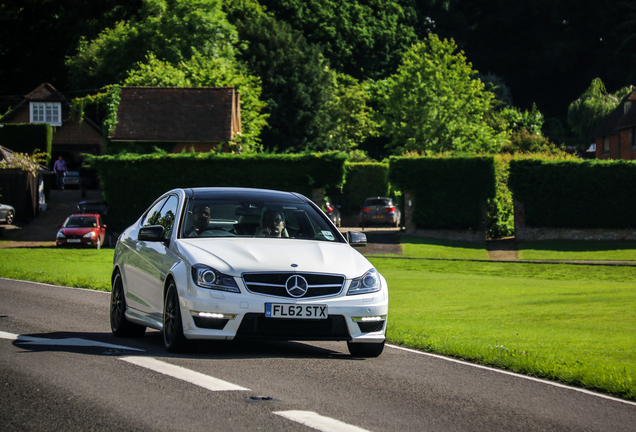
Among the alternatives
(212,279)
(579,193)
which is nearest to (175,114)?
(579,193)

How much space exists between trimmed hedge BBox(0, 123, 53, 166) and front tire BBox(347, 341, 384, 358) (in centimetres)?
5423

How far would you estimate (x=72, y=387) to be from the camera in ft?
22.8

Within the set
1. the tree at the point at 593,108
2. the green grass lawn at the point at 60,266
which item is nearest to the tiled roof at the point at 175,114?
the green grass lawn at the point at 60,266

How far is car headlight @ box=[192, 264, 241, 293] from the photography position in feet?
27.2

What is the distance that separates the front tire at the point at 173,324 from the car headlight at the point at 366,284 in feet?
5.26

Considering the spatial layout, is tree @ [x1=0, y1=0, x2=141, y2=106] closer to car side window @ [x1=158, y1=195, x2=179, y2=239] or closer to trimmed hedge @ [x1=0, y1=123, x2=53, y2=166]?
trimmed hedge @ [x1=0, y1=123, x2=53, y2=166]

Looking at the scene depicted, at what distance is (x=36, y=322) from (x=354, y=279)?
5118 mm

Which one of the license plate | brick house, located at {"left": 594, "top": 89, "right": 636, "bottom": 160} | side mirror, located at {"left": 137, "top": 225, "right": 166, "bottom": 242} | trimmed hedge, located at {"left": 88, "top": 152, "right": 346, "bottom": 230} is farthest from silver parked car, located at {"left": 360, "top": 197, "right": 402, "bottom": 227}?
the license plate

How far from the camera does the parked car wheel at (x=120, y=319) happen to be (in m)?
10.3

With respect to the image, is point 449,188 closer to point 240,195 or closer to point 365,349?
point 240,195

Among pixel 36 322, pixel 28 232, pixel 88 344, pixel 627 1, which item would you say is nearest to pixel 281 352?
pixel 88 344

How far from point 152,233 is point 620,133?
58.0 meters

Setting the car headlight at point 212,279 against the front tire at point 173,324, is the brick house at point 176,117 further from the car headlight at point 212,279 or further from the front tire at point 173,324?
the car headlight at point 212,279

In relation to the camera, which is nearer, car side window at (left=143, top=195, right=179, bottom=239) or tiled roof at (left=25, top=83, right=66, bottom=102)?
car side window at (left=143, top=195, right=179, bottom=239)
